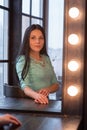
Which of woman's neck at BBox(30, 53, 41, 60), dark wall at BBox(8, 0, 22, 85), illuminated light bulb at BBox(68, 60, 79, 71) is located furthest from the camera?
dark wall at BBox(8, 0, 22, 85)

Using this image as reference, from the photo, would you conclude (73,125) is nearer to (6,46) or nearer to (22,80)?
(22,80)

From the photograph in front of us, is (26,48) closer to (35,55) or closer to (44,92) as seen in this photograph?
(35,55)

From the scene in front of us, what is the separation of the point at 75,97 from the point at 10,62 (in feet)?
1.34

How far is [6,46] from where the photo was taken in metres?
1.39

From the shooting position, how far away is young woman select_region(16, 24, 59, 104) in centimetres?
110

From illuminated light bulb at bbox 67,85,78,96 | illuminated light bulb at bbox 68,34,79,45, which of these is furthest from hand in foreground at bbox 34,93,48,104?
illuminated light bulb at bbox 68,34,79,45

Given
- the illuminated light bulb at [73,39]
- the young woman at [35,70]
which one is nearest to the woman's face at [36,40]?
the young woman at [35,70]

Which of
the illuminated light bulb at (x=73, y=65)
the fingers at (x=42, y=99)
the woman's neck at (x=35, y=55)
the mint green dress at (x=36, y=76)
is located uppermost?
the woman's neck at (x=35, y=55)

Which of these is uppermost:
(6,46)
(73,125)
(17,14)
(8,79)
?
(17,14)

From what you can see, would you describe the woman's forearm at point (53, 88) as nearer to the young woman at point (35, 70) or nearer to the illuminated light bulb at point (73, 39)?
the young woman at point (35, 70)

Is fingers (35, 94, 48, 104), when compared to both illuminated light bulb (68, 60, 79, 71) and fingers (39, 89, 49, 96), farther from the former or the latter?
illuminated light bulb (68, 60, 79, 71)

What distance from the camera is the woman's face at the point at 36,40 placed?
3.64ft

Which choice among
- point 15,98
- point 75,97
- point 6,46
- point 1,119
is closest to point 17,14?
point 6,46

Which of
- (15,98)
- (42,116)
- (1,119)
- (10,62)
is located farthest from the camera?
(10,62)
